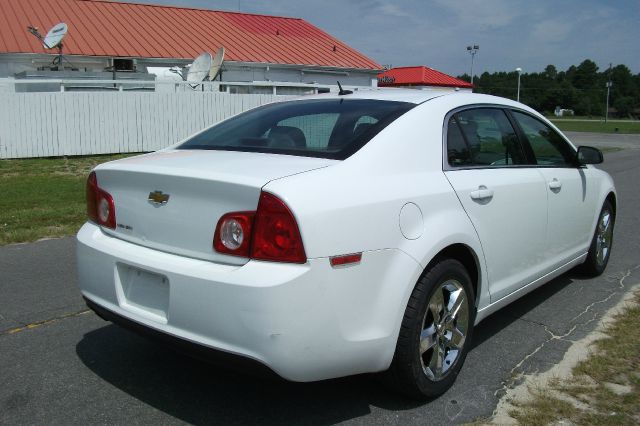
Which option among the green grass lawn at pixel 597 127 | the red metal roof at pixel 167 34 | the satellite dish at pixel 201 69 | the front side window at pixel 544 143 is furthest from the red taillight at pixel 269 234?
the green grass lawn at pixel 597 127

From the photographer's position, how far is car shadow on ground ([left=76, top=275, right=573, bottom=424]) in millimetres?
3047

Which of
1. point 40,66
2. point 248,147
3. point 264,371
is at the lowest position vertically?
point 264,371

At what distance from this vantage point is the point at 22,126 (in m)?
14.0

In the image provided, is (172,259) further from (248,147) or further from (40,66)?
(40,66)

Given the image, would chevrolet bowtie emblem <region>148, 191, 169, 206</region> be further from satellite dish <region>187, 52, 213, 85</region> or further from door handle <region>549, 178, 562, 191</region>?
satellite dish <region>187, 52, 213, 85</region>

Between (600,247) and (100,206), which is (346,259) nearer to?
(100,206)

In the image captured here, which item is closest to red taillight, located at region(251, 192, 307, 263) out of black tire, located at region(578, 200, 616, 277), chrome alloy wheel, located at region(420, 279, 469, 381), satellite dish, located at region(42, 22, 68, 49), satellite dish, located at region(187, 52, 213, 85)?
chrome alloy wheel, located at region(420, 279, 469, 381)

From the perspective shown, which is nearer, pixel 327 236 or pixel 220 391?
pixel 327 236

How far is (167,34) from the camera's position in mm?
29234

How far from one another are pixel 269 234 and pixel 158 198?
0.72 m

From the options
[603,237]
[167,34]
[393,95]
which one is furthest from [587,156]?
A: [167,34]

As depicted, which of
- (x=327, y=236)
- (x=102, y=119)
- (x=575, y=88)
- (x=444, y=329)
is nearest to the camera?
(x=327, y=236)

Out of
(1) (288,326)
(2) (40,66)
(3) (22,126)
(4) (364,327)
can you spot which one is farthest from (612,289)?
(2) (40,66)

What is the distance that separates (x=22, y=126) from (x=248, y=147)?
12582mm
